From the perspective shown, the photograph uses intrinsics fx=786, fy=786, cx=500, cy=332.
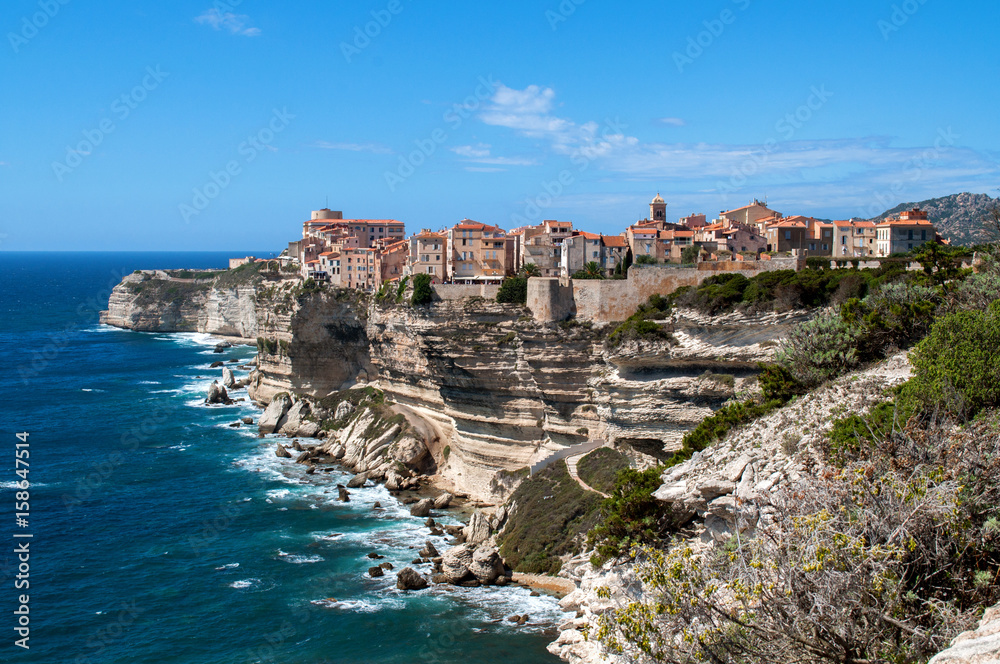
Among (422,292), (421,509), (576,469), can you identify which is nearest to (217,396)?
(422,292)

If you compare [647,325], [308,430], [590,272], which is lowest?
[308,430]

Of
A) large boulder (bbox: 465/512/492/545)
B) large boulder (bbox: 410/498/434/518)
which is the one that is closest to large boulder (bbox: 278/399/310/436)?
large boulder (bbox: 410/498/434/518)

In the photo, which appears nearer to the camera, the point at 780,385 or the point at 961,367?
the point at 961,367

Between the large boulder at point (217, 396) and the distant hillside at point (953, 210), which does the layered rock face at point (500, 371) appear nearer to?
the large boulder at point (217, 396)

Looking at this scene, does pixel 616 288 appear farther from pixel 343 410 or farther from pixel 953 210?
pixel 953 210

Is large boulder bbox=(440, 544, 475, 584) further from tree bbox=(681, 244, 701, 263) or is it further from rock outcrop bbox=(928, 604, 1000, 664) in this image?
tree bbox=(681, 244, 701, 263)

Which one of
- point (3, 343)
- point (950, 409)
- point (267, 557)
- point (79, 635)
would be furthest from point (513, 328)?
point (3, 343)

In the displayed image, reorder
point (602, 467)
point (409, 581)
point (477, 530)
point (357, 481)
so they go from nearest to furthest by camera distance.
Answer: point (409, 581)
point (477, 530)
point (602, 467)
point (357, 481)

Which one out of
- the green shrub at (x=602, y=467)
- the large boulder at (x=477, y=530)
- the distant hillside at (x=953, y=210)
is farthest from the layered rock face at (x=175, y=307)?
the distant hillside at (x=953, y=210)
